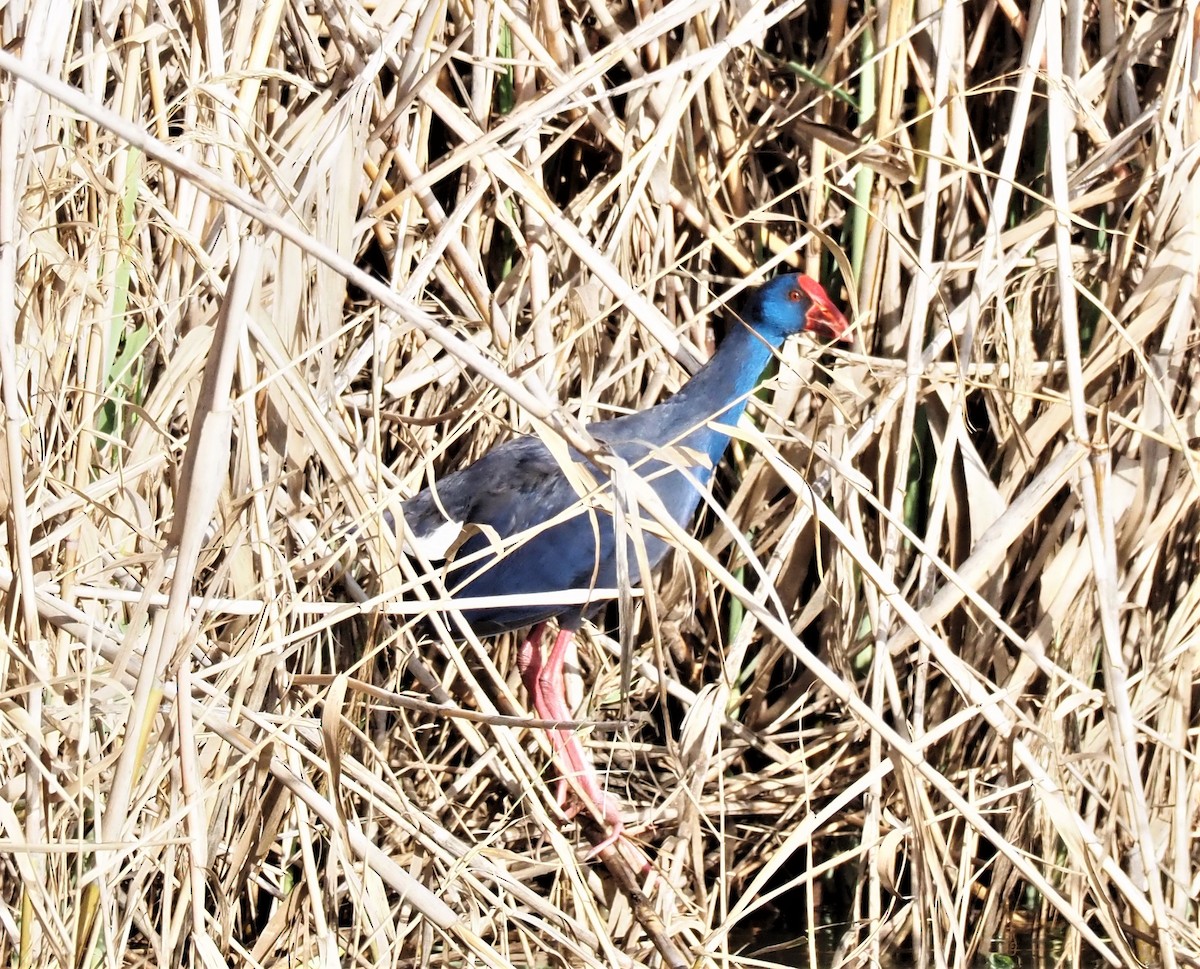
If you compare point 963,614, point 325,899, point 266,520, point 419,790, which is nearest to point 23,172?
point 266,520

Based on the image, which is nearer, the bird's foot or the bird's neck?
the bird's foot

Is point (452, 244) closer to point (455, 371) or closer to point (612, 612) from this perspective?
point (455, 371)

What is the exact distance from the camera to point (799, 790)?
2.27 meters

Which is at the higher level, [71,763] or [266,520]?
[266,520]

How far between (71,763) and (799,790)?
124cm

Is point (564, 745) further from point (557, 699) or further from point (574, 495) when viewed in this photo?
point (574, 495)

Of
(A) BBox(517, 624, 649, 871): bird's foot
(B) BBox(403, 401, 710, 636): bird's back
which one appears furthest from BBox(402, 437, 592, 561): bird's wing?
(A) BBox(517, 624, 649, 871): bird's foot


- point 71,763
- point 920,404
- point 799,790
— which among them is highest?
point 71,763

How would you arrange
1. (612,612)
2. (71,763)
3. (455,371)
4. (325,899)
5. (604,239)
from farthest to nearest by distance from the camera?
(612,612) → (455,371) → (604,239) → (325,899) → (71,763)

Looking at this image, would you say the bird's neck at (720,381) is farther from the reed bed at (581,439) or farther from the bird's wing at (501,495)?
the bird's wing at (501,495)

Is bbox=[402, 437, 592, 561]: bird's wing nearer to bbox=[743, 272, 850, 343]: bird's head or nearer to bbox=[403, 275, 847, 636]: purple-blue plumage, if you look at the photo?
bbox=[403, 275, 847, 636]: purple-blue plumage

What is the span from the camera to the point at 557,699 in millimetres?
2270

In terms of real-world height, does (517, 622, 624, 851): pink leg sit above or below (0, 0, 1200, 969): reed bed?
below

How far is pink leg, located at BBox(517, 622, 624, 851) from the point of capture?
2.03 meters
